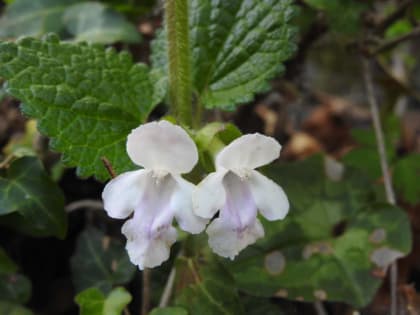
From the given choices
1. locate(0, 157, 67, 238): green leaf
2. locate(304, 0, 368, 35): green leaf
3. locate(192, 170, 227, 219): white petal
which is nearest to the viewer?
locate(192, 170, 227, 219): white petal

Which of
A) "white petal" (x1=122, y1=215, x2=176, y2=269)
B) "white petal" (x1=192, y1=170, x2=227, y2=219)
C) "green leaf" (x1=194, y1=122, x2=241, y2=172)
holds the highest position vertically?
"green leaf" (x1=194, y1=122, x2=241, y2=172)

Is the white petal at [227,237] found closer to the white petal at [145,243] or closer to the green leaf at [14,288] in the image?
the white petal at [145,243]

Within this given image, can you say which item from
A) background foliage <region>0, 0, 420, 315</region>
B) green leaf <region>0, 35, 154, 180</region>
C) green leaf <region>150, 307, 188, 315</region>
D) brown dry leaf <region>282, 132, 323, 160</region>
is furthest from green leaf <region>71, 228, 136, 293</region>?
brown dry leaf <region>282, 132, 323, 160</region>

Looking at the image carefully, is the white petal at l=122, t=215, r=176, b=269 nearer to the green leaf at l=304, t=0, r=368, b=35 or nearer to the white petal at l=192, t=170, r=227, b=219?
the white petal at l=192, t=170, r=227, b=219

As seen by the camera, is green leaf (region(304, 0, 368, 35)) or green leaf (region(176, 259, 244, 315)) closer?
green leaf (region(176, 259, 244, 315))

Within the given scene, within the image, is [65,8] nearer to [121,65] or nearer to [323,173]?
[121,65]

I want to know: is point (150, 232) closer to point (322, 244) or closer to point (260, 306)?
point (260, 306)
